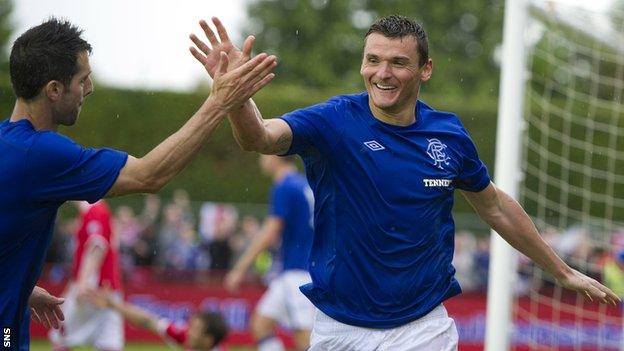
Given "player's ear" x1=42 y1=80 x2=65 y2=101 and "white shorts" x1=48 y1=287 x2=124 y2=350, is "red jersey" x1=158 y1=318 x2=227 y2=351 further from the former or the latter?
"player's ear" x1=42 y1=80 x2=65 y2=101

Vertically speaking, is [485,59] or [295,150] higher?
[485,59]

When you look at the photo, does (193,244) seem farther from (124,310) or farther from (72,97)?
(72,97)

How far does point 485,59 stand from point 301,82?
27.6ft

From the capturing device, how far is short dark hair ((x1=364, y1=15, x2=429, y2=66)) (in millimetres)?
5086

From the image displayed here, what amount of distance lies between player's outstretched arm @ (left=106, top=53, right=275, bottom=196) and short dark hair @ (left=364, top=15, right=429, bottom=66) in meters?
0.81

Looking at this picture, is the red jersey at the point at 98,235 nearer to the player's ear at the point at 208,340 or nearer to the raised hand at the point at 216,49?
the player's ear at the point at 208,340

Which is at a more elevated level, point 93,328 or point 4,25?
point 4,25

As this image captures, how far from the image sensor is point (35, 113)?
4.48 meters

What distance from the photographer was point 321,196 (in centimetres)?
514

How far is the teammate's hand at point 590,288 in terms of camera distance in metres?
5.54

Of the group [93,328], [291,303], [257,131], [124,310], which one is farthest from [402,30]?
[93,328]

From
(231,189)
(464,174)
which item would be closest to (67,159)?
(464,174)

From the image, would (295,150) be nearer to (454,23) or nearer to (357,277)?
(357,277)

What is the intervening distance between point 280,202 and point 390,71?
581cm
